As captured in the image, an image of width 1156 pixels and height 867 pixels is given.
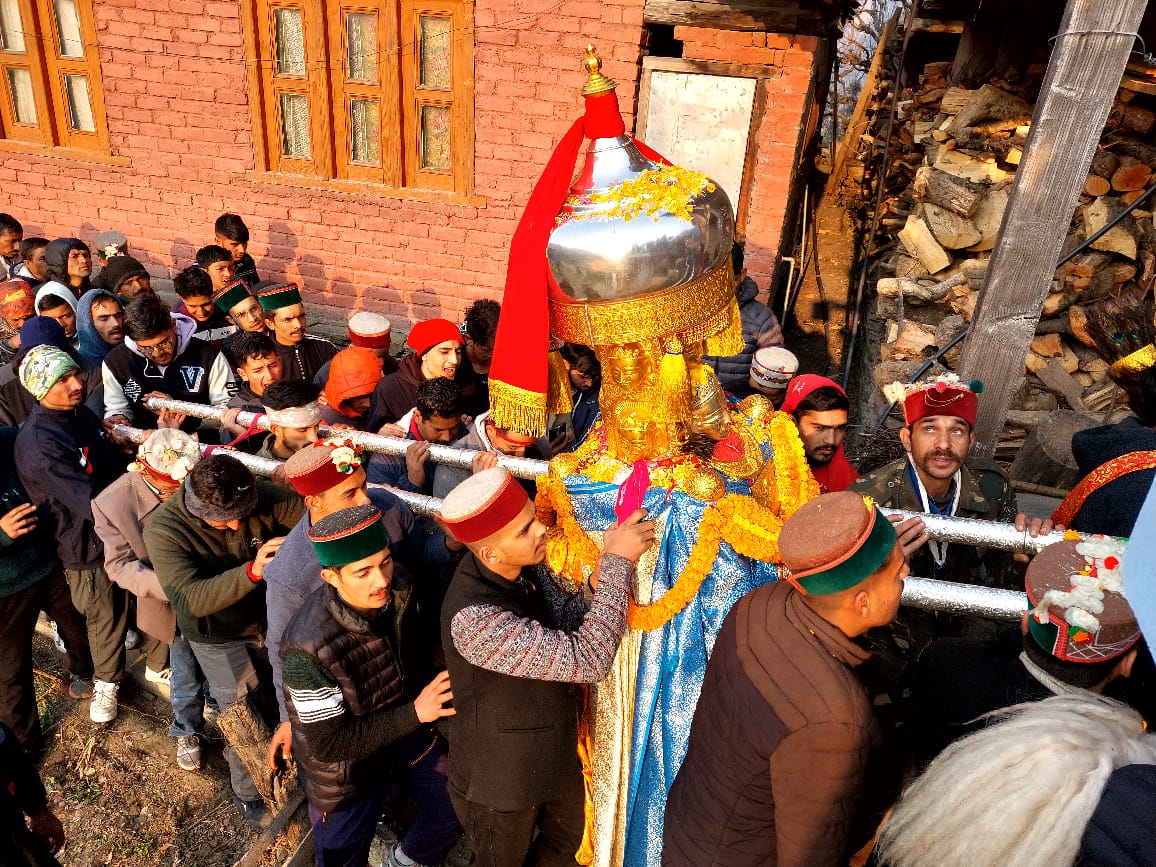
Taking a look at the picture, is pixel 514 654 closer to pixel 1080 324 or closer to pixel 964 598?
pixel 964 598

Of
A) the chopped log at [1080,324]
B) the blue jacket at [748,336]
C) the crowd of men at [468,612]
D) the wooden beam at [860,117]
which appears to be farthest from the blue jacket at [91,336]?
the wooden beam at [860,117]

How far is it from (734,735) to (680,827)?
47 centimetres

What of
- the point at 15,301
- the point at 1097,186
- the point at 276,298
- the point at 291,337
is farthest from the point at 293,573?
the point at 1097,186

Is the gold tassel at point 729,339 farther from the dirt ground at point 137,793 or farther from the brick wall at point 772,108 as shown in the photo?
the brick wall at point 772,108

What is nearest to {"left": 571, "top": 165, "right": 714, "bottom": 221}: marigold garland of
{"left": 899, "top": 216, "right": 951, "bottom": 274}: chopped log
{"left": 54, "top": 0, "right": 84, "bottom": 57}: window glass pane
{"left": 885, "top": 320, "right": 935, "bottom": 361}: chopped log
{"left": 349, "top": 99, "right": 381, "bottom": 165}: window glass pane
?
{"left": 885, "top": 320, "right": 935, "bottom": 361}: chopped log

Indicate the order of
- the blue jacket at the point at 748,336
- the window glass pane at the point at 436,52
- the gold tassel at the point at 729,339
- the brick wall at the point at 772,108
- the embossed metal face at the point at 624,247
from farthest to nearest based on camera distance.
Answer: the window glass pane at the point at 436,52
the brick wall at the point at 772,108
the blue jacket at the point at 748,336
the gold tassel at the point at 729,339
the embossed metal face at the point at 624,247

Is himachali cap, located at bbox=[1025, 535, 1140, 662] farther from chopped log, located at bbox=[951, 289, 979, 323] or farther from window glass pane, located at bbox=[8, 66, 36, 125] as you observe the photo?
window glass pane, located at bbox=[8, 66, 36, 125]

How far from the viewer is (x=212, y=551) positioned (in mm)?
3742

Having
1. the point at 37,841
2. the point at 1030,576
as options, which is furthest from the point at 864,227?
the point at 37,841

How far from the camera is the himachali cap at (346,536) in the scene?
2770 mm

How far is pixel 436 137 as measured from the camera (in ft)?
23.8

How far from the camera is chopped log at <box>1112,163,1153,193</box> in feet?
18.4

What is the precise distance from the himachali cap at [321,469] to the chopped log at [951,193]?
577 centimetres

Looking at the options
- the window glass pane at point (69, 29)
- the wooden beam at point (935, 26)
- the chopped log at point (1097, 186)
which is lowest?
the chopped log at point (1097, 186)
